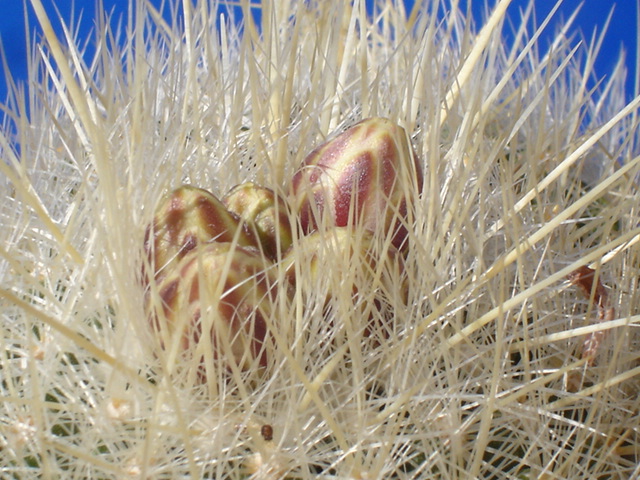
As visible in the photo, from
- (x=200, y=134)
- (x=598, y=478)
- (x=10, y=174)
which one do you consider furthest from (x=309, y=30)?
(x=598, y=478)

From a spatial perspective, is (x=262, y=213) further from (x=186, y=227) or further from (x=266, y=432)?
(x=266, y=432)

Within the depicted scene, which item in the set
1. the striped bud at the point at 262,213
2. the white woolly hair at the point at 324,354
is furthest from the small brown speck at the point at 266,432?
the striped bud at the point at 262,213

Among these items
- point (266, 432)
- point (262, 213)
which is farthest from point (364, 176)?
point (266, 432)

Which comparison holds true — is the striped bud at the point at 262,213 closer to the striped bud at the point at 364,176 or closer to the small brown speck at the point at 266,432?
the striped bud at the point at 364,176

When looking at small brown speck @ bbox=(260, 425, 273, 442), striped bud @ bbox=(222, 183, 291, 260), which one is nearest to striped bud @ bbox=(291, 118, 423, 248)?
striped bud @ bbox=(222, 183, 291, 260)

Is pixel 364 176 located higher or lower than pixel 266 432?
higher

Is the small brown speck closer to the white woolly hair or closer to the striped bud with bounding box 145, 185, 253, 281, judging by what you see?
the white woolly hair
